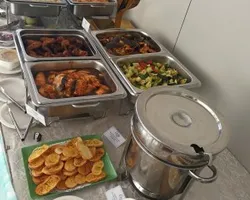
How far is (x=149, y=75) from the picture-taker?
3.65 feet

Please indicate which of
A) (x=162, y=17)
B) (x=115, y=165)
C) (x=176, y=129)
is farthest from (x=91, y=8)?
(x=176, y=129)

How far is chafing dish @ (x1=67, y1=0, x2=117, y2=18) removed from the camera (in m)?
1.38

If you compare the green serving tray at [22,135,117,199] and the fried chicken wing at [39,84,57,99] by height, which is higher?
the fried chicken wing at [39,84,57,99]

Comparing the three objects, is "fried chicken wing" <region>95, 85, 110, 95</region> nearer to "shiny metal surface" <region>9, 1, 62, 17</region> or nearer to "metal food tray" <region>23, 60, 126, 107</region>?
"metal food tray" <region>23, 60, 126, 107</region>

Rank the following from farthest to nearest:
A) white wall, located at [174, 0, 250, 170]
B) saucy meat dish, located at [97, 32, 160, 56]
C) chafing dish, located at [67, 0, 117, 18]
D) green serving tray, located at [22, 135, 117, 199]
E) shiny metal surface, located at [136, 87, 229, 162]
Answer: chafing dish, located at [67, 0, 117, 18], saucy meat dish, located at [97, 32, 160, 56], white wall, located at [174, 0, 250, 170], green serving tray, located at [22, 135, 117, 199], shiny metal surface, located at [136, 87, 229, 162]

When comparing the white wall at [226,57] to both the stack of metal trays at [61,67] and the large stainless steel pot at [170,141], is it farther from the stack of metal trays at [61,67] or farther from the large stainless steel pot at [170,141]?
the stack of metal trays at [61,67]

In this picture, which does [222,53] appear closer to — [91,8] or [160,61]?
[160,61]

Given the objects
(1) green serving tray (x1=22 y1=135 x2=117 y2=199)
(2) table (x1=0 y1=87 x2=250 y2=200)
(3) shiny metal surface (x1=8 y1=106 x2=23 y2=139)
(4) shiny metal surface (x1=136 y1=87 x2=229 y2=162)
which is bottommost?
(2) table (x1=0 y1=87 x2=250 y2=200)

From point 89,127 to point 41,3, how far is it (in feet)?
2.30

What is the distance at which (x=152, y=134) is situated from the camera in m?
0.63

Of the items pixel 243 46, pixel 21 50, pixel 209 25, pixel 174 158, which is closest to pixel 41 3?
pixel 21 50

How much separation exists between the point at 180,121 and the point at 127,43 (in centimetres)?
68

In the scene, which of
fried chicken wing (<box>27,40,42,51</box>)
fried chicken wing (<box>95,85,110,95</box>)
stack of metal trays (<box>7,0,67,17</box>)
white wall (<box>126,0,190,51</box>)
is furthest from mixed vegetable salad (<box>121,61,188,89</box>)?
stack of metal trays (<box>7,0,67,17</box>)

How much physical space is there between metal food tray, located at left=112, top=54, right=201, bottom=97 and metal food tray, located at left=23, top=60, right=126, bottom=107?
0.03 m
